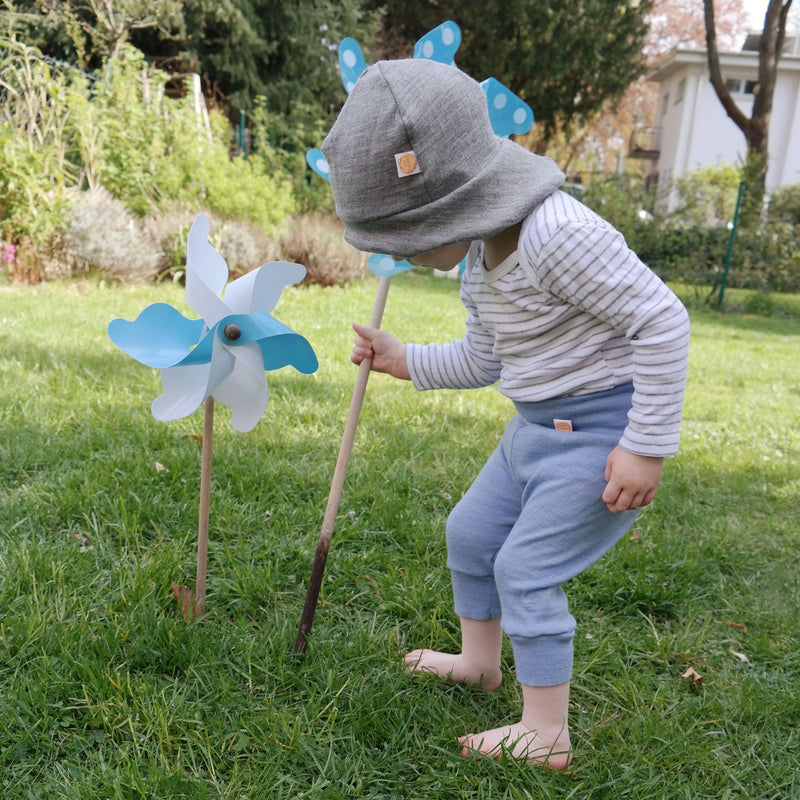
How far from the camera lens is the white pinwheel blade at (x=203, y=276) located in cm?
161

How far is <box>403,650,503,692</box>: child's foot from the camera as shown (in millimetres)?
1815

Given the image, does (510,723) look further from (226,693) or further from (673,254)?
A: (673,254)

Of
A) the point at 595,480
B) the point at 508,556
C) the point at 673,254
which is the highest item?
the point at 595,480

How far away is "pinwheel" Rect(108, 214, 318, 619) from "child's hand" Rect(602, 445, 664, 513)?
2.22ft

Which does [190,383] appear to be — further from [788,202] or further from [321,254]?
[788,202]

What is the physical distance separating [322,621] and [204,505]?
46 cm

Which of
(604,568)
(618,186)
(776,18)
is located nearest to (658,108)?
(776,18)

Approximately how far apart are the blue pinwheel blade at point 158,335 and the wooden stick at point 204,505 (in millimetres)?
152

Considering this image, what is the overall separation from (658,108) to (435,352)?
2942cm

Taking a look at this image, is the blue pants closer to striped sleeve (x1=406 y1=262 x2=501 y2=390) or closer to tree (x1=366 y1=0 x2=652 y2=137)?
striped sleeve (x1=406 y1=262 x2=501 y2=390)

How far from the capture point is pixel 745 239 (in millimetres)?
10328

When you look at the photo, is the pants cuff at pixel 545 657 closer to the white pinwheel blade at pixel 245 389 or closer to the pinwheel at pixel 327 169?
the pinwheel at pixel 327 169

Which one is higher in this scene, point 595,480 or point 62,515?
point 595,480

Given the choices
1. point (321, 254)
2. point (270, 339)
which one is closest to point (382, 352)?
point (270, 339)
